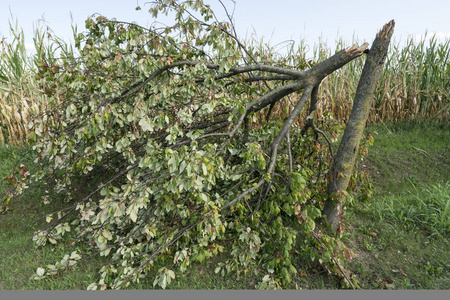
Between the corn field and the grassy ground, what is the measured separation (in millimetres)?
1225

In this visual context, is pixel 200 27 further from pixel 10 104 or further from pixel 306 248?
pixel 10 104

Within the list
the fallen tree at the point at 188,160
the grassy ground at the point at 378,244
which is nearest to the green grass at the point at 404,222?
the grassy ground at the point at 378,244

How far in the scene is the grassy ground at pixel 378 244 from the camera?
313cm

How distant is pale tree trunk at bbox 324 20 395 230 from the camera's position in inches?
135

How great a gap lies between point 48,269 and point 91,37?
2.68 meters

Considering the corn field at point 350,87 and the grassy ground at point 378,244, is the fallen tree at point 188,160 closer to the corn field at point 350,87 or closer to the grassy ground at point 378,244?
the grassy ground at point 378,244

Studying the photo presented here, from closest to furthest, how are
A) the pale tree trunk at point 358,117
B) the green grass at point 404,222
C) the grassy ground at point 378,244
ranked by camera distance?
the grassy ground at point 378,244 → the green grass at point 404,222 → the pale tree trunk at point 358,117

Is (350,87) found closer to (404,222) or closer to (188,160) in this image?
(404,222)

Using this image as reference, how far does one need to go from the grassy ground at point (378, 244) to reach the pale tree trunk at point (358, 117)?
65cm

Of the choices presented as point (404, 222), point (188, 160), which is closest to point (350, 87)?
point (404, 222)

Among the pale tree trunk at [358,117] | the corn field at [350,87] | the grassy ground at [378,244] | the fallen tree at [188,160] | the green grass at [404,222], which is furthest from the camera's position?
the corn field at [350,87]

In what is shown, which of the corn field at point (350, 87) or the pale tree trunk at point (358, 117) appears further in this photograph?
the corn field at point (350, 87)

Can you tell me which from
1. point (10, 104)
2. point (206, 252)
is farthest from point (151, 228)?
point (10, 104)

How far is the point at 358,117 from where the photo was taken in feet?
11.6
